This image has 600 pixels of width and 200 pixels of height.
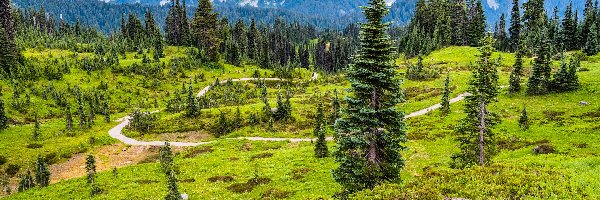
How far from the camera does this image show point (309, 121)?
6806cm

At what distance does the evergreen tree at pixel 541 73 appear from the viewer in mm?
63156

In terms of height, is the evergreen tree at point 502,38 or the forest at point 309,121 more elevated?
the evergreen tree at point 502,38

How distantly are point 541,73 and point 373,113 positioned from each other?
171ft

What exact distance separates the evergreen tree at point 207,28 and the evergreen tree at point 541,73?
266 feet

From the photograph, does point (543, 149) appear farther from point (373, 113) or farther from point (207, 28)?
point (207, 28)

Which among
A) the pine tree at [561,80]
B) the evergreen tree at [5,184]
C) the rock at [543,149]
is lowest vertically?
the evergreen tree at [5,184]

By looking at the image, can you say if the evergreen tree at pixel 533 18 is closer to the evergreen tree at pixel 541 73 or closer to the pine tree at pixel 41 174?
the evergreen tree at pixel 541 73

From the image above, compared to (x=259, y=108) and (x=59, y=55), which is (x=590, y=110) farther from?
(x=59, y=55)

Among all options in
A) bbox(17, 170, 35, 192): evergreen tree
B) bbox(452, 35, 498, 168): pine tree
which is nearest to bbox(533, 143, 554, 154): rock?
bbox(452, 35, 498, 168): pine tree

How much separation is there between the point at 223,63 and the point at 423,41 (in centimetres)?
6579

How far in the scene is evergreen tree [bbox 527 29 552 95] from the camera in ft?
207

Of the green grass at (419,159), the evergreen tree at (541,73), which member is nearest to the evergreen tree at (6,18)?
the green grass at (419,159)

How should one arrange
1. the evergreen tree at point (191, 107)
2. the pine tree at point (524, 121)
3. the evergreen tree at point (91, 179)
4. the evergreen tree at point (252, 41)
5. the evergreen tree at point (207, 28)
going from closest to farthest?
1. the evergreen tree at point (91, 179)
2. the pine tree at point (524, 121)
3. the evergreen tree at point (191, 107)
4. the evergreen tree at point (207, 28)
5. the evergreen tree at point (252, 41)

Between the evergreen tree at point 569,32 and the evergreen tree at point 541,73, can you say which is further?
the evergreen tree at point 569,32
